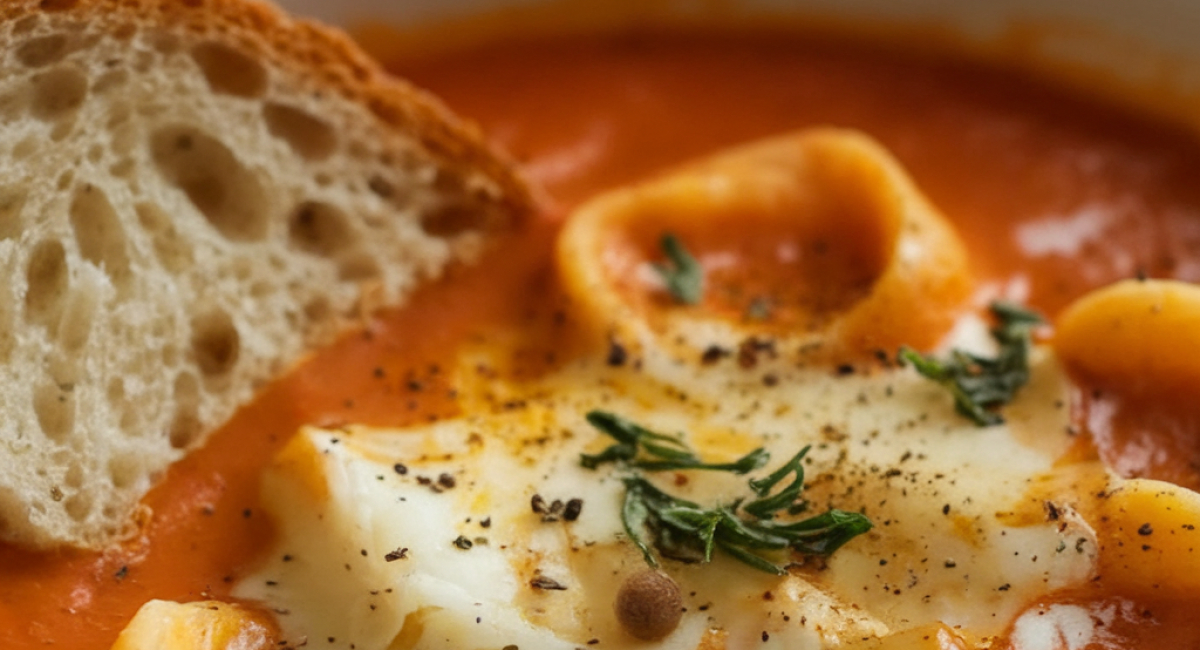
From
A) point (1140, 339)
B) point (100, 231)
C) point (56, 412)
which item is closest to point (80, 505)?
point (56, 412)

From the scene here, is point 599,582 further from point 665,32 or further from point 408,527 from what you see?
point 665,32

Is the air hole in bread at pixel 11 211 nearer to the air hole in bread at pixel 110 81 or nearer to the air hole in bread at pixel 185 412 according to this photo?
the air hole in bread at pixel 110 81

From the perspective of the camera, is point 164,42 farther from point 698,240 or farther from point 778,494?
point 778,494

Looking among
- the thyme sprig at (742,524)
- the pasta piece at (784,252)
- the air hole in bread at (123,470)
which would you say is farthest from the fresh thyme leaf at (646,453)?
the air hole in bread at (123,470)

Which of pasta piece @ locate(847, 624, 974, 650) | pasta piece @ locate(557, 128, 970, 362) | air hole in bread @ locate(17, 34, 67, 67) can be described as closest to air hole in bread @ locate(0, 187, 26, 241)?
air hole in bread @ locate(17, 34, 67, 67)

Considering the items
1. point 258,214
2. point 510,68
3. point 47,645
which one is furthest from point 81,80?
point 510,68

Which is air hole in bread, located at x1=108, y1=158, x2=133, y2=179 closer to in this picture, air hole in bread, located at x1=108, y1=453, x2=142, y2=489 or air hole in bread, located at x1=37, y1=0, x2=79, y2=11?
air hole in bread, located at x1=37, y1=0, x2=79, y2=11
